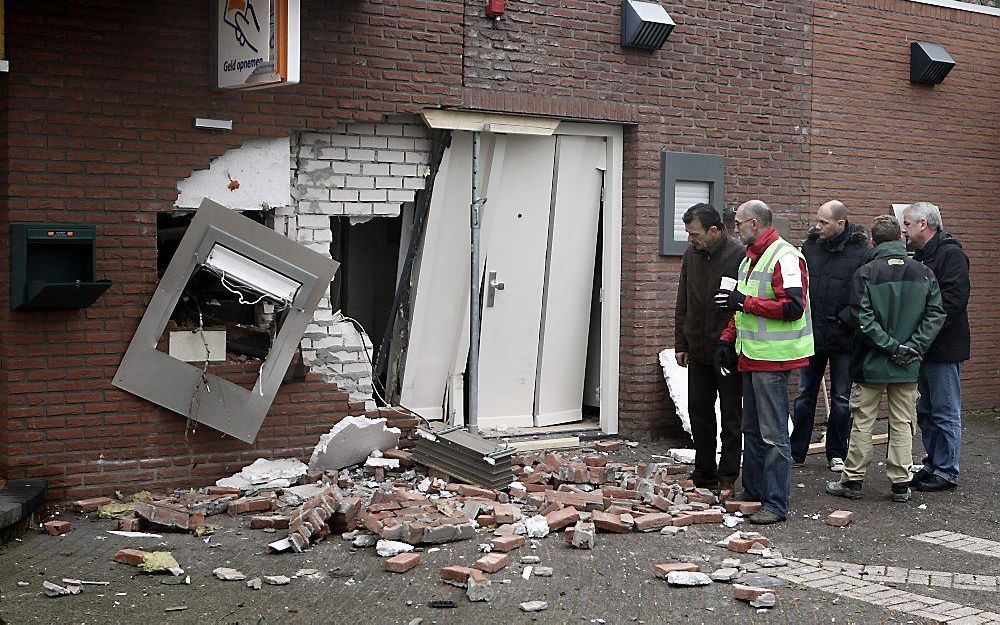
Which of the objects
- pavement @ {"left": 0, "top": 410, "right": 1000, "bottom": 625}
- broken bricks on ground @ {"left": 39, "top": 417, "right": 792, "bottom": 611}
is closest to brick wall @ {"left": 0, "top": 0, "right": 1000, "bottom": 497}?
broken bricks on ground @ {"left": 39, "top": 417, "right": 792, "bottom": 611}

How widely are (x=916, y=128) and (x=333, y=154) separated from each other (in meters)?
6.46

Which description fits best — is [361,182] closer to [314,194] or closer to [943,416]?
[314,194]

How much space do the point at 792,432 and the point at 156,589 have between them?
554cm

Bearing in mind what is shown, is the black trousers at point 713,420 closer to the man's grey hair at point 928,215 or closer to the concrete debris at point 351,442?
the man's grey hair at point 928,215

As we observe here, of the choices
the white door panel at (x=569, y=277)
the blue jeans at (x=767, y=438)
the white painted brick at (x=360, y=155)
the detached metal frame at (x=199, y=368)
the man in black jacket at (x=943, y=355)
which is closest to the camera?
the blue jeans at (x=767, y=438)

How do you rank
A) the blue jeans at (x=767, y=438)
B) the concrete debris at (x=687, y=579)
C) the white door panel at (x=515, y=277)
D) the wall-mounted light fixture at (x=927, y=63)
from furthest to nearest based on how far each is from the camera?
the wall-mounted light fixture at (x=927, y=63), the white door panel at (x=515, y=277), the blue jeans at (x=767, y=438), the concrete debris at (x=687, y=579)

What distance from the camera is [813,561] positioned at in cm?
665

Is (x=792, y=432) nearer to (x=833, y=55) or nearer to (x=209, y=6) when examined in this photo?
(x=833, y=55)

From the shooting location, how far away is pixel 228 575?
6141mm

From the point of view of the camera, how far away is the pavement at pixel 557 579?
5598 mm

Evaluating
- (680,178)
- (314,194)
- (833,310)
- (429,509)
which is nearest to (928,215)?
(833,310)

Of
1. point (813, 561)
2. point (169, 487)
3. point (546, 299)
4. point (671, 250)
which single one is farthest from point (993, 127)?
point (169, 487)

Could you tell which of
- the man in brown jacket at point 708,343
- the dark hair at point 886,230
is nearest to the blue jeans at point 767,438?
the man in brown jacket at point 708,343

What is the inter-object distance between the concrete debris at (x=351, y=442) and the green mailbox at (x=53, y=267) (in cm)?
194
